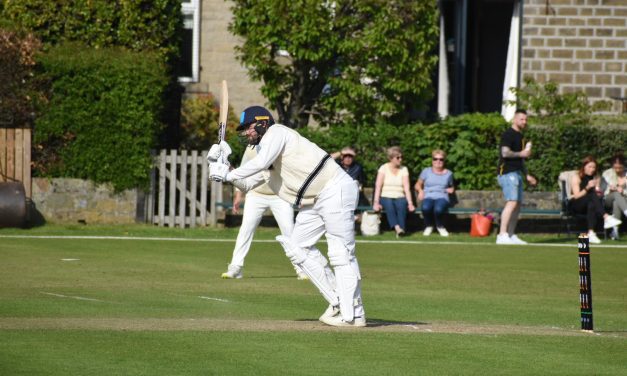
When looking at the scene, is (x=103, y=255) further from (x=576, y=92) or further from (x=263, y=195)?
(x=576, y=92)

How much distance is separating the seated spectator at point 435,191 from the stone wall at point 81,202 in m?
5.35

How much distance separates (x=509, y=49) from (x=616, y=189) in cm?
533

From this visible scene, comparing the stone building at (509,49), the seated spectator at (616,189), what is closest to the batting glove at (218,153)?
the seated spectator at (616,189)

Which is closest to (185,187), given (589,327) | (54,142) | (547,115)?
(54,142)

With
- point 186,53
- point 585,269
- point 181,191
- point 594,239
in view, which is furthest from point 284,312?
point 186,53

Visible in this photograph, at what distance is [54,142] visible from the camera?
2388cm

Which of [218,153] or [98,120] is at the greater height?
[98,120]

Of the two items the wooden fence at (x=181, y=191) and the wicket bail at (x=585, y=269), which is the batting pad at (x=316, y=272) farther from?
the wooden fence at (x=181, y=191)

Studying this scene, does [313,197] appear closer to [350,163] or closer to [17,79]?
[350,163]

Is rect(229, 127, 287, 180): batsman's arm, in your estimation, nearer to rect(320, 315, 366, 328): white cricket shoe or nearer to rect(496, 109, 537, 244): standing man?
rect(320, 315, 366, 328): white cricket shoe

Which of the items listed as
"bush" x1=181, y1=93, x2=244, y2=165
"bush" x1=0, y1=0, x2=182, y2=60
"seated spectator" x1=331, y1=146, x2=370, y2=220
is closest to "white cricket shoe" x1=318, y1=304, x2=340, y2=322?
"seated spectator" x1=331, y1=146, x2=370, y2=220

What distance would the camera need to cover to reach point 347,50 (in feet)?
80.3

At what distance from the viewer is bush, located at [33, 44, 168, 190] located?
2362 centimetres

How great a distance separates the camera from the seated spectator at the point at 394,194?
2291 cm
